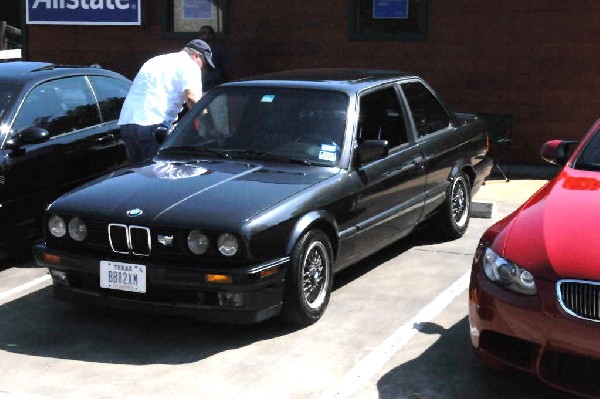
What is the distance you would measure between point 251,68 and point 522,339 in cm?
887

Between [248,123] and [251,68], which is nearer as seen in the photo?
[248,123]

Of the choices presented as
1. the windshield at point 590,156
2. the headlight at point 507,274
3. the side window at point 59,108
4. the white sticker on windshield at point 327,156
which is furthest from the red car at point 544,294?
the side window at point 59,108

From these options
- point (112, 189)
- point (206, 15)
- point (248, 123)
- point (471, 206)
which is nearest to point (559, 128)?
point (471, 206)

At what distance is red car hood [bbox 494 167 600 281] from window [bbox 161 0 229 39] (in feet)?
27.3

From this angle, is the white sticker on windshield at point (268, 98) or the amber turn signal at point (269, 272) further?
the white sticker on windshield at point (268, 98)

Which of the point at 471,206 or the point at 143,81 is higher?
the point at 143,81

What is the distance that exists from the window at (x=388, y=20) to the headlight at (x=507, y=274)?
7507 mm

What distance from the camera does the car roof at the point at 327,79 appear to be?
696cm

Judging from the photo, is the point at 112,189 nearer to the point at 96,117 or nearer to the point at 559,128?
the point at 96,117

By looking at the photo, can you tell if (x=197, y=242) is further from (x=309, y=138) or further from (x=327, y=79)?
(x=327, y=79)

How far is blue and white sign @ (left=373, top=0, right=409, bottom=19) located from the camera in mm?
12109

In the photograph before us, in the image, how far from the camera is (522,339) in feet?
14.9

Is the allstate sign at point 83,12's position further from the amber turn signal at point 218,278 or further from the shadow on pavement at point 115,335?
the amber turn signal at point 218,278

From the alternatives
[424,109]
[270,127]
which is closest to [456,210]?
[424,109]
